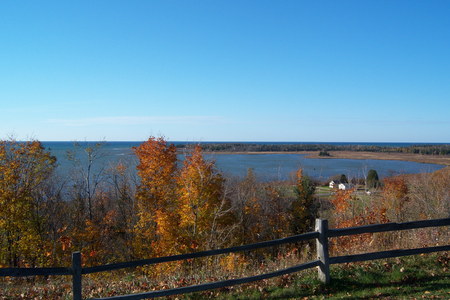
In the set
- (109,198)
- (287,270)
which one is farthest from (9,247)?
(287,270)

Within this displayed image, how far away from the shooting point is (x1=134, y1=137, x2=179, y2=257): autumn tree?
26.2m

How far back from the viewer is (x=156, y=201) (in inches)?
1262

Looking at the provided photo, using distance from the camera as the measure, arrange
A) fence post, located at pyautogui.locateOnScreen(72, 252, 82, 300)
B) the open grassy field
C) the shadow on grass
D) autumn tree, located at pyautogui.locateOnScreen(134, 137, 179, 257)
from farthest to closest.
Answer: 1. autumn tree, located at pyautogui.locateOnScreen(134, 137, 179, 257)
2. the open grassy field
3. the shadow on grass
4. fence post, located at pyautogui.locateOnScreen(72, 252, 82, 300)

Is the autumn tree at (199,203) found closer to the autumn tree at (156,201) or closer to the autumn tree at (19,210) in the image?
the autumn tree at (156,201)

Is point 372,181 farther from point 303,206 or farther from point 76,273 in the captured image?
point 76,273

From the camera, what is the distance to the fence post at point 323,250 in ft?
20.9

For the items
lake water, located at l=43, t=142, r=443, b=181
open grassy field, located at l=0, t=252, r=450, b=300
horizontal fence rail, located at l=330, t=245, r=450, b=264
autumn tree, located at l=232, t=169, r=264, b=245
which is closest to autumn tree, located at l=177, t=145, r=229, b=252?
autumn tree, located at l=232, t=169, r=264, b=245

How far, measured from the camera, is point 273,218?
4141 cm

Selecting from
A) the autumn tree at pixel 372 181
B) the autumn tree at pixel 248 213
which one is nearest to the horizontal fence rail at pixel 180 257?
the autumn tree at pixel 248 213

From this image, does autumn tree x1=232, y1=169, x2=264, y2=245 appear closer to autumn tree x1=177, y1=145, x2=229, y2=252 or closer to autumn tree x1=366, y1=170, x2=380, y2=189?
autumn tree x1=177, y1=145, x2=229, y2=252

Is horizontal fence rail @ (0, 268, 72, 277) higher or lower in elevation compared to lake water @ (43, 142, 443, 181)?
higher

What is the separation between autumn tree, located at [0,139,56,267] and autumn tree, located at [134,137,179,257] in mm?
7524

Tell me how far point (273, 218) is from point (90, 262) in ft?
75.3

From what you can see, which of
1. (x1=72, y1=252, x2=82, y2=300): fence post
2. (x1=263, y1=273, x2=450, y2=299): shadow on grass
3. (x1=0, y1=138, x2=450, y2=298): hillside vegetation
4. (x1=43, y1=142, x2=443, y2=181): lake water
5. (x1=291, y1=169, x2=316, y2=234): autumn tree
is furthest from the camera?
(x1=43, y1=142, x2=443, y2=181): lake water
